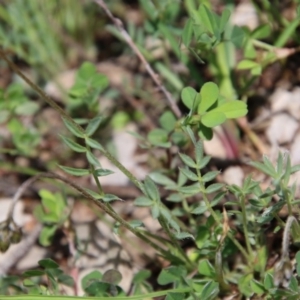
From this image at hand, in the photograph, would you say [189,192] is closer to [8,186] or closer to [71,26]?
[8,186]

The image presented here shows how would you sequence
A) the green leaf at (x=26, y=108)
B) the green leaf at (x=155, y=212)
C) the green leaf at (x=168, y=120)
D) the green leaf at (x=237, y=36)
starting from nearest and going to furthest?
the green leaf at (x=155, y=212) → the green leaf at (x=237, y=36) → the green leaf at (x=168, y=120) → the green leaf at (x=26, y=108)

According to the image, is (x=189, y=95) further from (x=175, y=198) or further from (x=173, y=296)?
(x=173, y=296)

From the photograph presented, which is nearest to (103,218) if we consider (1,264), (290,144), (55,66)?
(1,264)

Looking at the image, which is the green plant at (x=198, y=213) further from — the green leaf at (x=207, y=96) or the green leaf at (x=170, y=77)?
the green leaf at (x=170, y=77)

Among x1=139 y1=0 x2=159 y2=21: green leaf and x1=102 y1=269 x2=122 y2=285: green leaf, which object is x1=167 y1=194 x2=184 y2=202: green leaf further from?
x1=139 y1=0 x2=159 y2=21: green leaf

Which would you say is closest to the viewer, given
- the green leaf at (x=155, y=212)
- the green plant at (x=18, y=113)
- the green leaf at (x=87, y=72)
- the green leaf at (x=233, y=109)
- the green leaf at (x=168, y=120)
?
the green leaf at (x=155, y=212)

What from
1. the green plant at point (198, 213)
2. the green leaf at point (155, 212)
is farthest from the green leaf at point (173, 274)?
the green leaf at point (155, 212)

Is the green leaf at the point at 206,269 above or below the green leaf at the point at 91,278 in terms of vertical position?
below
